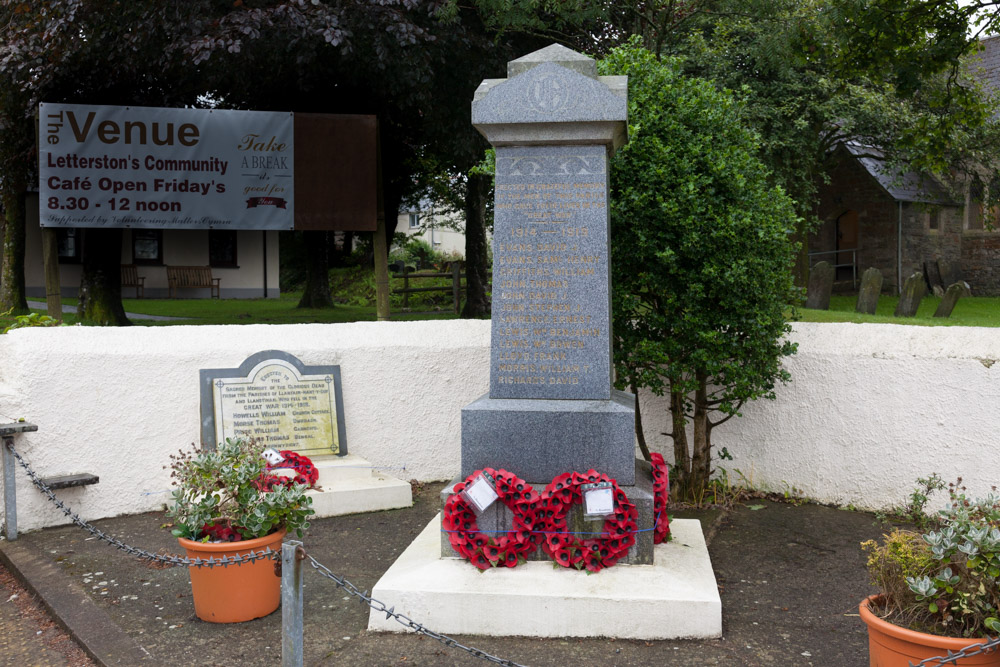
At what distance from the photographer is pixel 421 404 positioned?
7.07m

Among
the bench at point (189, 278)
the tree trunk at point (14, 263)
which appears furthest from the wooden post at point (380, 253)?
the bench at point (189, 278)

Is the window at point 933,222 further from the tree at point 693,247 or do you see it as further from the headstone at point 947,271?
the tree at point 693,247

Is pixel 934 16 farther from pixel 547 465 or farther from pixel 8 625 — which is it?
pixel 8 625

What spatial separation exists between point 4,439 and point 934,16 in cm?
1010

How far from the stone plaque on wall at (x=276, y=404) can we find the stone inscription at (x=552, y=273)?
2444mm

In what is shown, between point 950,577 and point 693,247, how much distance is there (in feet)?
10.1

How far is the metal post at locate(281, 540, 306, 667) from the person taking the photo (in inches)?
120

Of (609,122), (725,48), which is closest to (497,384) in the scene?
(609,122)

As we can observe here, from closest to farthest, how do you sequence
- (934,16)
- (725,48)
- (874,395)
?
(874,395) < (934,16) < (725,48)

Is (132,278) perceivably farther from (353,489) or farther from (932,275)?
(932,275)

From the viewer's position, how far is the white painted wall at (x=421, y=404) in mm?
5801

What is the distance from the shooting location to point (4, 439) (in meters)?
5.56

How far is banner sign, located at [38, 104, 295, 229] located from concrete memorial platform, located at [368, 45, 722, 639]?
193 inches

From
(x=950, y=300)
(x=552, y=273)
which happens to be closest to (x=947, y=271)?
(x=950, y=300)
